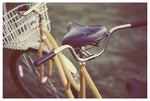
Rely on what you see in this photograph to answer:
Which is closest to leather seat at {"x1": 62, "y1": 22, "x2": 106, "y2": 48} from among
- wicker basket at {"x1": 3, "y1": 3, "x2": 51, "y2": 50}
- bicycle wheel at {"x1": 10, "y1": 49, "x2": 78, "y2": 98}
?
wicker basket at {"x1": 3, "y1": 3, "x2": 51, "y2": 50}

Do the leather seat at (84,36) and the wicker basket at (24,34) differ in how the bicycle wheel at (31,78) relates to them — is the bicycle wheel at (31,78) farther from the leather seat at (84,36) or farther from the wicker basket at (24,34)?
the leather seat at (84,36)

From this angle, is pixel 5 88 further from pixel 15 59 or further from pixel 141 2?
A: pixel 141 2

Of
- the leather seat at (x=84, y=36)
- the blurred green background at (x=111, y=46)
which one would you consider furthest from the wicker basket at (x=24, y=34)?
the blurred green background at (x=111, y=46)

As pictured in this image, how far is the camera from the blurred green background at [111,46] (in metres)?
3.76

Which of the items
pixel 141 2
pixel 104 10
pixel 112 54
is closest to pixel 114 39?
pixel 112 54

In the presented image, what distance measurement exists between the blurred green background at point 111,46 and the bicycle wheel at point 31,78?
0.96ft

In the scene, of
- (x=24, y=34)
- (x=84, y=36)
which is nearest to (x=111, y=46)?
(x=24, y=34)

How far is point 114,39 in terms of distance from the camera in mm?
4902

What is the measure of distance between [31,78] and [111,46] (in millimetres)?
1992

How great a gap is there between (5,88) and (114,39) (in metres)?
2.67

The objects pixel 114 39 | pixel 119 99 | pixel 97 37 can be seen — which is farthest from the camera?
pixel 114 39

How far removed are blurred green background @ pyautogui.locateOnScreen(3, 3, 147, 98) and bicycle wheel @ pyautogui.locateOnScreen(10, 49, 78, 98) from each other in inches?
11.6

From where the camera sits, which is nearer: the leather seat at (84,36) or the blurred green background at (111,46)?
the leather seat at (84,36)

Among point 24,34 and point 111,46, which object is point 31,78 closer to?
point 24,34
